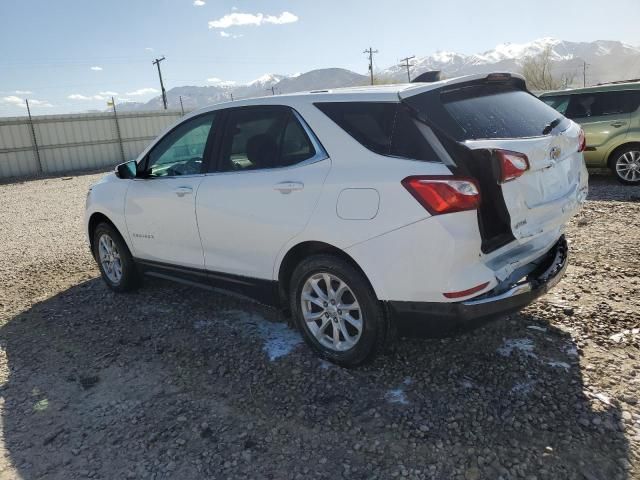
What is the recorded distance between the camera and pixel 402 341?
369cm

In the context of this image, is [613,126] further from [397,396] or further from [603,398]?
[397,396]

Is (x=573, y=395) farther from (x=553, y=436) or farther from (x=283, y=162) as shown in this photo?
(x=283, y=162)

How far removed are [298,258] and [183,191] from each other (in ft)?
3.96

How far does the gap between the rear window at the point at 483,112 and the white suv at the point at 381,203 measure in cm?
1

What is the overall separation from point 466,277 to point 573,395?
939 mm

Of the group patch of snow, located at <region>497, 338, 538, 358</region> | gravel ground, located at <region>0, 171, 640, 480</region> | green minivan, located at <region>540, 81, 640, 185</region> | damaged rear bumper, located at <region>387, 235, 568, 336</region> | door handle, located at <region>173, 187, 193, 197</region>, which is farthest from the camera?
green minivan, located at <region>540, 81, 640, 185</region>

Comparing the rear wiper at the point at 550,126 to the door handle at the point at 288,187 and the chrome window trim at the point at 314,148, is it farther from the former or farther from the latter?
the door handle at the point at 288,187

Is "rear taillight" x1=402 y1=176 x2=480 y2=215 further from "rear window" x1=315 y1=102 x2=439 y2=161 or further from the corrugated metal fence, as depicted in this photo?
the corrugated metal fence

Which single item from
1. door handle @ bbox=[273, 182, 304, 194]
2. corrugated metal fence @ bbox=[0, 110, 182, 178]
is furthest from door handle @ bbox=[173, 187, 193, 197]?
corrugated metal fence @ bbox=[0, 110, 182, 178]

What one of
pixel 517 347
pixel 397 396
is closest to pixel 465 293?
pixel 397 396

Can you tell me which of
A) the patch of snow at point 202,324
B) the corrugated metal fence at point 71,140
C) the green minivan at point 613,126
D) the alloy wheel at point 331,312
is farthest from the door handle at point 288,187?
the corrugated metal fence at point 71,140

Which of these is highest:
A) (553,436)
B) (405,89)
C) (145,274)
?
(405,89)

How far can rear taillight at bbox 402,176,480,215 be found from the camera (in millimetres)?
2686

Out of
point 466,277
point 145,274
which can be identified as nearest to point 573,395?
point 466,277
